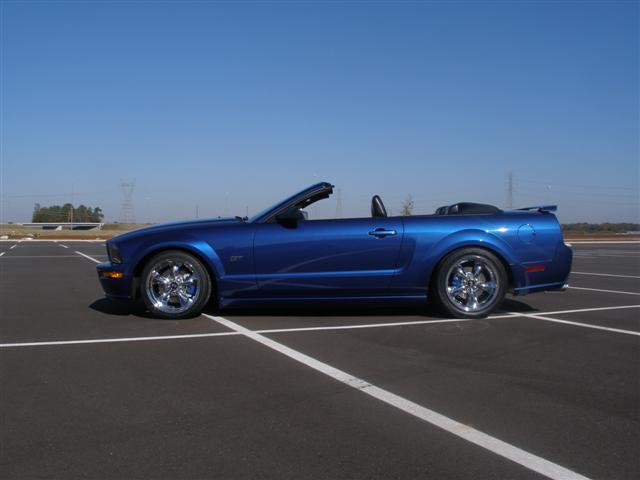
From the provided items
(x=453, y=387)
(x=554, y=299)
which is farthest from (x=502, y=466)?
(x=554, y=299)

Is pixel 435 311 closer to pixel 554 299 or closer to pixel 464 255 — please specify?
pixel 464 255

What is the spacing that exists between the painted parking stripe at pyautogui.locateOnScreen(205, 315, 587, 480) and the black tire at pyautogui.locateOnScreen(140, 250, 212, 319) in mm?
1556

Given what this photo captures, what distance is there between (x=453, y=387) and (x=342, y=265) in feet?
7.79

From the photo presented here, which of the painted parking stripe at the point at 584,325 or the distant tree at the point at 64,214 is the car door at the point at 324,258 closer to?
the painted parking stripe at the point at 584,325

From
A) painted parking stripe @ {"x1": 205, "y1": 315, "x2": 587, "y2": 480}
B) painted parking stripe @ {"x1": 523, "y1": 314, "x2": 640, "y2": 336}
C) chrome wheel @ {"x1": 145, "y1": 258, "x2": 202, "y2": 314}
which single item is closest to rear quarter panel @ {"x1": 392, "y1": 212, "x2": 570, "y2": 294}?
painted parking stripe @ {"x1": 523, "y1": 314, "x2": 640, "y2": 336}

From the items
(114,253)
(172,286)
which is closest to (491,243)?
(172,286)

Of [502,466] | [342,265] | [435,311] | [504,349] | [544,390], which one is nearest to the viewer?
[502,466]

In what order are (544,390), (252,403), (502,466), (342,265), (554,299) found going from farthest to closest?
(554,299) → (342,265) → (544,390) → (252,403) → (502,466)

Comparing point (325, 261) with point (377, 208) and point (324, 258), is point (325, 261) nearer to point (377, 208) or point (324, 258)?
point (324, 258)

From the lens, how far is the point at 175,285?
586 cm

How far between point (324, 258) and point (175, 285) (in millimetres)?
Answer: 1600

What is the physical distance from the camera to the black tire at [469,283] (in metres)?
5.94

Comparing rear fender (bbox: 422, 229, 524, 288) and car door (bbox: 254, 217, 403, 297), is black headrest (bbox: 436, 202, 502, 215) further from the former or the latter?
car door (bbox: 254, 217, 403, 297)

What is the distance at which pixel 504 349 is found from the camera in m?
4.67
